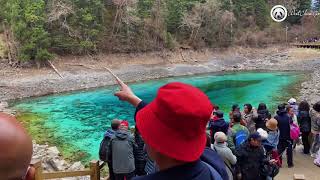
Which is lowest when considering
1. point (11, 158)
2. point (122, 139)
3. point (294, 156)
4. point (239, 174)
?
point (294, 156)

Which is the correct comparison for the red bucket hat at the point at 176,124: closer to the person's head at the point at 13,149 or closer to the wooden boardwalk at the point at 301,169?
the person's head at the point at 13,149

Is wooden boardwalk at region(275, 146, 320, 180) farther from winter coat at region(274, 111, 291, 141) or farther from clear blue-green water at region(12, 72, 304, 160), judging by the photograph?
clear blue-green water at region(12, 72, 304, 160)

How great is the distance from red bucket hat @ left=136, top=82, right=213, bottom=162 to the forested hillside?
2801cm

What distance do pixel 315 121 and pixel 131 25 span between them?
1148 inches

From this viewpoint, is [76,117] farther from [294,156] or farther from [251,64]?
[251,64]

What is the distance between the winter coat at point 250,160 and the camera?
468 centimetres

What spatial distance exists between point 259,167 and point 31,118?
1399cm

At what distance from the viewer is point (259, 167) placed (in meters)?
4.76

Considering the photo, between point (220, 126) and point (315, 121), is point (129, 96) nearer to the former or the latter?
point (220, 126)

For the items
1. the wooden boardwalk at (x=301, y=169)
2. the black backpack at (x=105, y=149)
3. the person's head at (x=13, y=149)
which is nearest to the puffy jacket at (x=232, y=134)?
the wooden boardwalk at (x=301, y=169)

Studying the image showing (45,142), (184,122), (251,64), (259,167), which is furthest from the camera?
(251,64)

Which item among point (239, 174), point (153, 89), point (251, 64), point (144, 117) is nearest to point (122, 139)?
point (239, 174)

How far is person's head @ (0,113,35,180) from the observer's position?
3.72ft

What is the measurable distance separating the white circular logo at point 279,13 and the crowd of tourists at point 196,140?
40.3 meters
